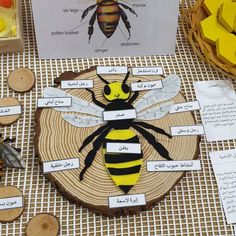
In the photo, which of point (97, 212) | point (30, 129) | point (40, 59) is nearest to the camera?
point (97, 212)

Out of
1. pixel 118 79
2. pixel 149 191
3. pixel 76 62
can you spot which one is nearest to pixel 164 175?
pixel 149 191

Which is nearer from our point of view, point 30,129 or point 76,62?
point 30,129

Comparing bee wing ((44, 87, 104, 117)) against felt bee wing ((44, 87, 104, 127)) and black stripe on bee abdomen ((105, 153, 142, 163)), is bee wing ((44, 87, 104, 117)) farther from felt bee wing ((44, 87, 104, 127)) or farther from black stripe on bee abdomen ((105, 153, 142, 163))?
black stripe on bee abdomen ((105, 153, 142, 163))

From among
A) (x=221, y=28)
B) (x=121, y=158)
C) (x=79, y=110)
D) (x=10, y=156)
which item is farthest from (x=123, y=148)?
(x=221, y=28)

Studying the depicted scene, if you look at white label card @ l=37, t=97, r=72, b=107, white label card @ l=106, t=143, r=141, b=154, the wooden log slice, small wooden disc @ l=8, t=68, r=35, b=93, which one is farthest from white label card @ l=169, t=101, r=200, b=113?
small wooden disc @ l=8, t=68, r=35, b=93

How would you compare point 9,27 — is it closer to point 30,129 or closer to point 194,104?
point 30,129
